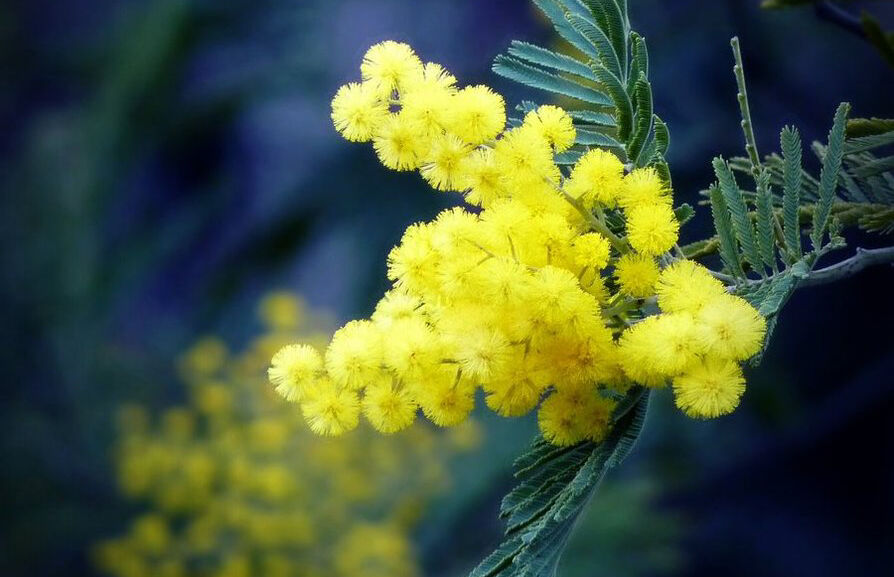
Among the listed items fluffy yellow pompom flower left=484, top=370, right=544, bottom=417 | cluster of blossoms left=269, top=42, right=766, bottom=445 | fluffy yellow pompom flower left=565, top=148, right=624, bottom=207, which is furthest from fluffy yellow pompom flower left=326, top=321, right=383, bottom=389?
fluffy yellow pompom flower left=565, top=148, right=624, bottom=207

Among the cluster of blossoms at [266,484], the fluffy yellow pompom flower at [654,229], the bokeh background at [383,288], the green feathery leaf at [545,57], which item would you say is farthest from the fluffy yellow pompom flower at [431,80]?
the cluster of blossoms at [266,484]

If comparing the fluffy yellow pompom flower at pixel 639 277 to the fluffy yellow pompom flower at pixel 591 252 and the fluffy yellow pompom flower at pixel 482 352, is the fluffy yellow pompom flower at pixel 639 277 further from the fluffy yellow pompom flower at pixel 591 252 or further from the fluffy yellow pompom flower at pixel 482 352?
the fluffy yellow pompom flower at pixel 482 352

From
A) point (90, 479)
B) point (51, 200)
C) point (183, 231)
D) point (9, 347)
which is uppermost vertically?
point (51, 200)

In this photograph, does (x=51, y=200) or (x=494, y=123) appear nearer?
(x=494, y=123)

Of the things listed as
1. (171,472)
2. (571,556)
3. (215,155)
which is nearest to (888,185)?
(571,556)

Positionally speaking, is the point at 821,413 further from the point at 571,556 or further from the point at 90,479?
the point at 90,479

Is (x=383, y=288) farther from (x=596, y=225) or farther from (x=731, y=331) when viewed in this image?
(x=731, y=331)

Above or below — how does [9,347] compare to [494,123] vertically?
above
